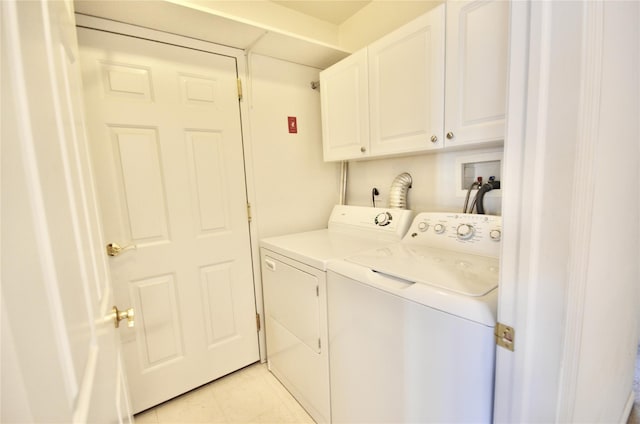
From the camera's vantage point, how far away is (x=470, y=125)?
4.16 feet

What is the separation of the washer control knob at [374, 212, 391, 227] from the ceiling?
1527mm

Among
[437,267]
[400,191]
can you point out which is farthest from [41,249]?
[400,191]

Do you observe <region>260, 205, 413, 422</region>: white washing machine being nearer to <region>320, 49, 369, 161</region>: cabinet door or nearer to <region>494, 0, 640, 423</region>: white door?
<region>320, 49, 369, 161</region>: cabinet door

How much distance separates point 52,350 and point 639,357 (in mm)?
3115

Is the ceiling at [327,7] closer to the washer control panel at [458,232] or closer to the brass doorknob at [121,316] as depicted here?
the washer control panel at [458,232]

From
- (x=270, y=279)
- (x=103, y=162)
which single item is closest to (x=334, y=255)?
(x=270, y=279)

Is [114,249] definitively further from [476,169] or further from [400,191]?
[476,169]

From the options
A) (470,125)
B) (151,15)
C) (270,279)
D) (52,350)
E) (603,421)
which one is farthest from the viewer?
(270,279)

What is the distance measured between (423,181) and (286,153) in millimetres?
969

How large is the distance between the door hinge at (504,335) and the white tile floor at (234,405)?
130 cm

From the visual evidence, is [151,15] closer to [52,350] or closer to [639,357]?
[52,350]

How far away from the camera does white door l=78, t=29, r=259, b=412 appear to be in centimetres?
150

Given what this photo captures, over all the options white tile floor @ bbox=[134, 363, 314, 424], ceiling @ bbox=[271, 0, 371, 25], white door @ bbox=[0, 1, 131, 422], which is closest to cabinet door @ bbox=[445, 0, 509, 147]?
ceiling @ bbox=[271, 0, 371, 25]

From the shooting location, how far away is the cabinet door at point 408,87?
4.42 feet
